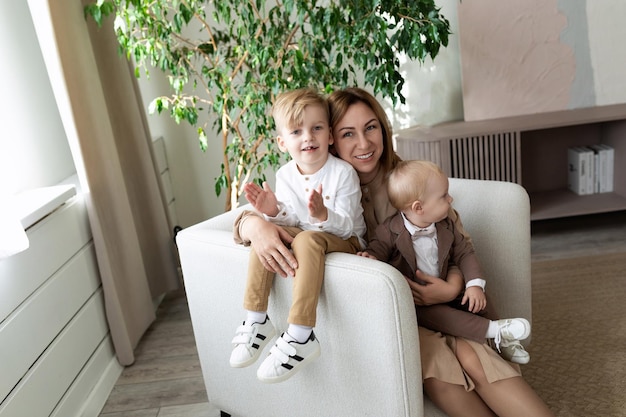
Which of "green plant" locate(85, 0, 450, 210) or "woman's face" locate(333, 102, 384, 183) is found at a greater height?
"green plant" locate(85, 0, 450, 210)

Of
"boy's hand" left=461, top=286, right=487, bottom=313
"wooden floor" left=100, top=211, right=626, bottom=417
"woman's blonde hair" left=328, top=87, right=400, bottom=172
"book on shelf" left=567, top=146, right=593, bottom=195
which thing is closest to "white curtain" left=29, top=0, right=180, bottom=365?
"wooden floor" left=100, top=211, right=626, bottom=417

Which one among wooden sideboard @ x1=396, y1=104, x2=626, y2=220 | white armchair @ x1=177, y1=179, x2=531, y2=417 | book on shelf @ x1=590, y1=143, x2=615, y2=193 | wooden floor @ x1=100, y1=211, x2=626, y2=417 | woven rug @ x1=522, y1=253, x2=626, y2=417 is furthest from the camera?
book on shelf @ x1=590, y1=143, x2=615, y2=193

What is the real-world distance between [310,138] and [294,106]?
0.31 feet

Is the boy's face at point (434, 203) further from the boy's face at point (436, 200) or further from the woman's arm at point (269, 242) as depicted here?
the woman's arm at point (269, 242)

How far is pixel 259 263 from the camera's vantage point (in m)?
1.59

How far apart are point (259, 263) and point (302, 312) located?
0.61 ft

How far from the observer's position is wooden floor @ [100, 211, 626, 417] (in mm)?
2168

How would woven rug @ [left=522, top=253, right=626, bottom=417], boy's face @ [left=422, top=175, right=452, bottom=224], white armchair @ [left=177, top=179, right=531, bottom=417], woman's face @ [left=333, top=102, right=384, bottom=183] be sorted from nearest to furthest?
white armchair @ [left=177, top=179, right=531, bottom=417] → boy's face @ [left=422, top=175, right=452, bottom=224] → woman's face @ [left=333, top=102, right=384, bottom=183] → woven rug @ [left=522, top=253, right=626, bottom=417]

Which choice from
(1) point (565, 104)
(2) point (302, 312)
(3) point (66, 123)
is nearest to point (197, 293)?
(2) point (302, 312)

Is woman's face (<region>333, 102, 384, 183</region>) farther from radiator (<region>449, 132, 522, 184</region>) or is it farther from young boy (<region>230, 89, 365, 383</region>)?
radiator (<region>449, 132, 522, 184</region>)

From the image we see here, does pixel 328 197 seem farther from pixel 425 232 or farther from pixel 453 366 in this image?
pixel 453 366

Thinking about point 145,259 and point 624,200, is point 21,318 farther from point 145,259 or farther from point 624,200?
point 624,200

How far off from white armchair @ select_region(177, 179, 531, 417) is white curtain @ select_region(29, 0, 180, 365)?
626 millimetres

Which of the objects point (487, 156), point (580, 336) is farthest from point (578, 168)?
point (580, 336)
